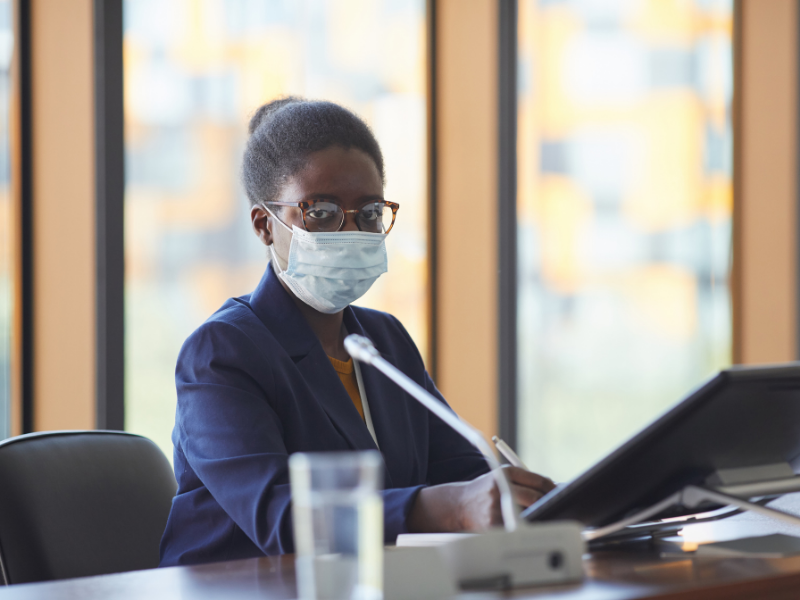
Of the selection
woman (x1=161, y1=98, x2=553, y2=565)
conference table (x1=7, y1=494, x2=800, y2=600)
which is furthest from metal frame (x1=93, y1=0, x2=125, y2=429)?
conference table (x1=7, y1=494, x2=800, y2=600)

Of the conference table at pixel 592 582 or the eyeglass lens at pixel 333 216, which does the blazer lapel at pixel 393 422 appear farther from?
the conference table at pixel 592 582

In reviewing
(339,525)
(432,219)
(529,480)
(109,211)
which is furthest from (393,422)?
(432,219)

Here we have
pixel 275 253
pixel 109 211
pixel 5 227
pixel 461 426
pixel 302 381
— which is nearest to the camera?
pixel 461 426

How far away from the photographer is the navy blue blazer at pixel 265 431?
1198mm

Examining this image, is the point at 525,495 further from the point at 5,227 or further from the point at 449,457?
the point at 5,227

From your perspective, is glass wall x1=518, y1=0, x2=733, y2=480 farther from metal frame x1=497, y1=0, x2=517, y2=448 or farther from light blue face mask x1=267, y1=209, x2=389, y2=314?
light blue face mask x1=267, y1=209, x2=389, y2=314

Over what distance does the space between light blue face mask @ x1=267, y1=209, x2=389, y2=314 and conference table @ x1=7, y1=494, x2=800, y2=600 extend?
65cm

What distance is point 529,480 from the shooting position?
3.57 feet

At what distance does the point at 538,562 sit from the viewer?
2.81ft

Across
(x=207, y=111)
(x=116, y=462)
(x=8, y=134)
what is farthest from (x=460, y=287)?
(x=116, y=462)

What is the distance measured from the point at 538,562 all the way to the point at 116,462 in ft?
3.24

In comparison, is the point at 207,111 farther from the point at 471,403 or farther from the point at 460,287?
the point at 471,403

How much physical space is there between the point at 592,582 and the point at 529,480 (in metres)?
0.23

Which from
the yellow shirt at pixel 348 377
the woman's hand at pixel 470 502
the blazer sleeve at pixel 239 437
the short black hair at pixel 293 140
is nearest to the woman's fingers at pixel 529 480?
the woman's hand at pixel 470 502
